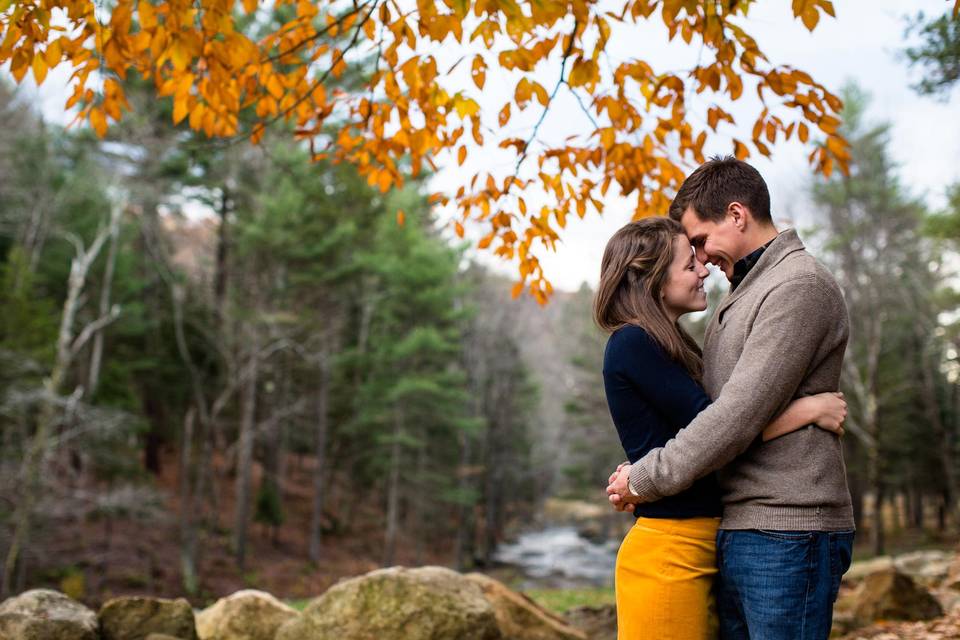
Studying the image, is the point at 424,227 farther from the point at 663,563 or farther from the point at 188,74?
the point at 663,563

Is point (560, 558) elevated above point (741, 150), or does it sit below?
below

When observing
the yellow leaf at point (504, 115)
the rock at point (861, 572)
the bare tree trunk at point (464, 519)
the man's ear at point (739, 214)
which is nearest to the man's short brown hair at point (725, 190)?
the man's ear at point (739, 214)

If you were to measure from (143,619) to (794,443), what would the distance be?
4.53 meters

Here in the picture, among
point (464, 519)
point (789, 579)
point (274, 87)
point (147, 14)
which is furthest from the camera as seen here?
point (464, 519)

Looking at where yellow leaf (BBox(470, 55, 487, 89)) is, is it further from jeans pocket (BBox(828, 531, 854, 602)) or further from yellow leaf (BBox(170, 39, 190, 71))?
jeans pocket (BBox(828, 531, 854, 602))

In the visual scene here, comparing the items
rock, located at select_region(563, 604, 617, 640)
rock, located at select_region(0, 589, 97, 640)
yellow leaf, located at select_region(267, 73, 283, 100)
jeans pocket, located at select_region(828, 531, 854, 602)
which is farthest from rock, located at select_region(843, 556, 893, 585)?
yellow leaf, located at select_region(267, 73, 283, 100)

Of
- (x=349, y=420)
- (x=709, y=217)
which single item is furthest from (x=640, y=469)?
(x=349, y=420)

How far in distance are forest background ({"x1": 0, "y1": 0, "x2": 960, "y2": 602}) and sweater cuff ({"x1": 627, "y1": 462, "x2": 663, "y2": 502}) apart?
1349 cm

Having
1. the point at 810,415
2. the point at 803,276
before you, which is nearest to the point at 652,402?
the point at 810,415

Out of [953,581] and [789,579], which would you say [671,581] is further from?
[953,581]

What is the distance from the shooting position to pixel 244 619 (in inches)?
218

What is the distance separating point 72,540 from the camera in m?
18.1

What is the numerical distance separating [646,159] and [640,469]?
296 cm

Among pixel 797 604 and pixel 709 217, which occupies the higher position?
pixel 709 217
